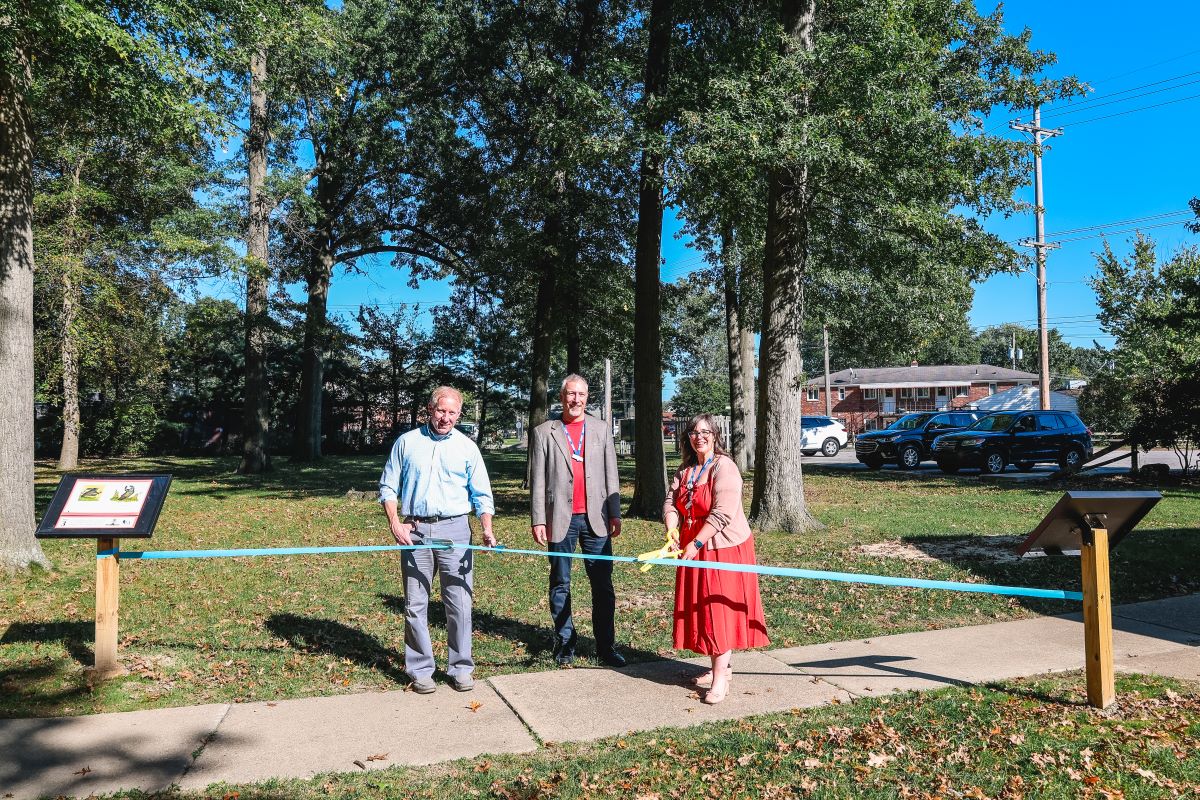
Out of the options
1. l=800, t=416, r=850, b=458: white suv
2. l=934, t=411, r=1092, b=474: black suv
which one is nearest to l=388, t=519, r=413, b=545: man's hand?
l=934, t=411, r=1092, b=474: black suv

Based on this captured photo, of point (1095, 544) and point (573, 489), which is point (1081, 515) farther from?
point (573, 489)

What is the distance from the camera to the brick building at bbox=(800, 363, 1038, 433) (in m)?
64.4

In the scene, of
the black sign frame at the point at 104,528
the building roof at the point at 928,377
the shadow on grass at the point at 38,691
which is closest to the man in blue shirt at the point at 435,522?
the black sign frame at the point at 104,528

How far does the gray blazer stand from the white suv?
30.4 m

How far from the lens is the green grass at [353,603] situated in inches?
224

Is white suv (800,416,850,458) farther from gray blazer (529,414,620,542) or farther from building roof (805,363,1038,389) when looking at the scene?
gray blazer (529,414,620,542)

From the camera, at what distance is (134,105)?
30.2 ft

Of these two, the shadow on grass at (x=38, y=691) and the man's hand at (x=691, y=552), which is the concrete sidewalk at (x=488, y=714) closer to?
the shadow on grass at (x=38, y=691)

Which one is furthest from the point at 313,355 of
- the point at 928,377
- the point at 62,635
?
the point at 928,377

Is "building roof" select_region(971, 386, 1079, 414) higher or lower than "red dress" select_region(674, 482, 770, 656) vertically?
higher

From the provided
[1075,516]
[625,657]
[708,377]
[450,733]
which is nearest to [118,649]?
[450,733]

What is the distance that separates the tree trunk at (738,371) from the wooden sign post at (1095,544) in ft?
56.6

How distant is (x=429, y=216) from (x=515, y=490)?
9.61 m

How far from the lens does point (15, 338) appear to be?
841cm
